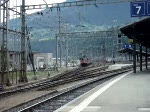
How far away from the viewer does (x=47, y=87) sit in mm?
25859

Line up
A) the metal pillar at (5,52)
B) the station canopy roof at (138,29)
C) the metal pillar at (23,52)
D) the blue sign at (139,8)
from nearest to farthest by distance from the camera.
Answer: the metal pillar at (5,52), the blue sign at (139,8), the metal pillar at (23,52), the station canopy roof at (138,29)

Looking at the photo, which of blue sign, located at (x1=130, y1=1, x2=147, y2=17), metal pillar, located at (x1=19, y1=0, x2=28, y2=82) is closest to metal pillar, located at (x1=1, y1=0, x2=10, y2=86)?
metal pillar, located at (x1=19, y1=0, x2=28, y2=82)

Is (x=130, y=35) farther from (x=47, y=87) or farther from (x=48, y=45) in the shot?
(x=48, y=45)

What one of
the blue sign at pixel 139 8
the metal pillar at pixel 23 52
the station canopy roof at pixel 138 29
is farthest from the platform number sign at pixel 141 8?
the metal pillar at pixel 23 52

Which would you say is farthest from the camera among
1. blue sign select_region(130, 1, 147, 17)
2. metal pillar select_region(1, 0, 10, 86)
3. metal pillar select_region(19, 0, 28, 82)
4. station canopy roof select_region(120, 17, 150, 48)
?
station canopy roof select_region(120, 17, 150, 48)

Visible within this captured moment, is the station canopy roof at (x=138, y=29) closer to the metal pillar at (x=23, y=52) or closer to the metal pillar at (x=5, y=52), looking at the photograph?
the metal pillar at (x=23, y=52)

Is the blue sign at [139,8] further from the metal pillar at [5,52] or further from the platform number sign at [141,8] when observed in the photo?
the metal pillar at [5,52]

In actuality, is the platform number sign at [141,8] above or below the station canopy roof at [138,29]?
above

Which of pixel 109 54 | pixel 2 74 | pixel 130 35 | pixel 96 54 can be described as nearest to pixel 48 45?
pixel 109 54

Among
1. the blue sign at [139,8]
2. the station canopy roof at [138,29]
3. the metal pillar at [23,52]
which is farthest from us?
the station canopy roof at [138,29]

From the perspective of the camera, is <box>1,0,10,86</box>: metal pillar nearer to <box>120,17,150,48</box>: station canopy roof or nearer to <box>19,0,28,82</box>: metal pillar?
<box>19,0,28,82</box>: metal pillar

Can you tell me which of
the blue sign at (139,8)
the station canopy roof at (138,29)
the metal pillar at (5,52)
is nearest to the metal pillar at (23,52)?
the metal pillar at (5,52)

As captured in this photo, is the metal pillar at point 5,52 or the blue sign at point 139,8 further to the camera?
the blue sign at point 139,8

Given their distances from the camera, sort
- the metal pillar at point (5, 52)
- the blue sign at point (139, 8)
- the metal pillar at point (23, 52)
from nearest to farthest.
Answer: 1. the metal pillar at point (5, 52)
2. the blue sign at point (139, 8)
3. the metal pillar at point (23, 52)
